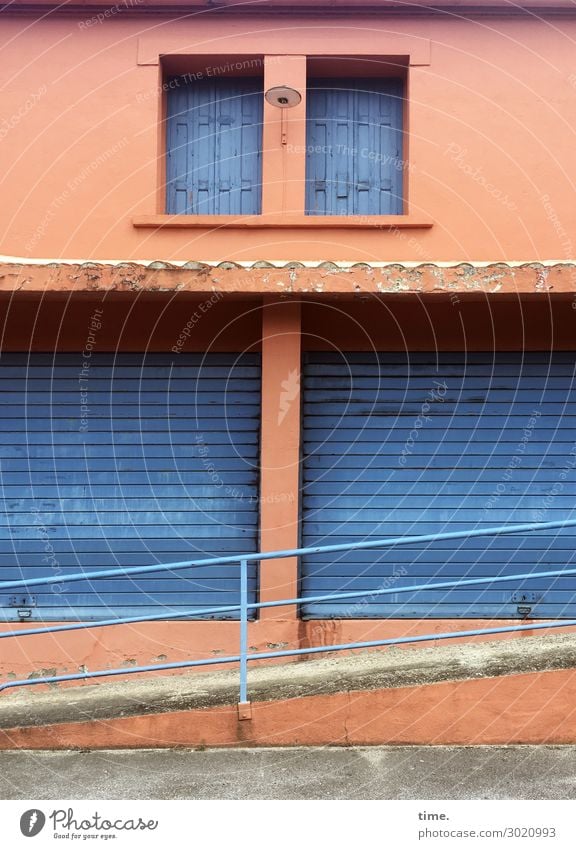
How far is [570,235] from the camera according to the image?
7.40m

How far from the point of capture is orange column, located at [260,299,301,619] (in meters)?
7.04

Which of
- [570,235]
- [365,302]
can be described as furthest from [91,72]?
[570,235]

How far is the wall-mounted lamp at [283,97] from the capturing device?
290 inches
